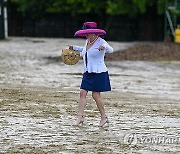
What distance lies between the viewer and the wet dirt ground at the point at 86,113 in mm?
8016

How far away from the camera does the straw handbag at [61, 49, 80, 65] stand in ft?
32.4

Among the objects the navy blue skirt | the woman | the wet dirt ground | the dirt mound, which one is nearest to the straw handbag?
the woman

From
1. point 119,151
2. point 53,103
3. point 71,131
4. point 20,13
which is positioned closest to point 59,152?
point 119,151

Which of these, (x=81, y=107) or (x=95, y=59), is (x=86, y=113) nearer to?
(x=81, y=107)

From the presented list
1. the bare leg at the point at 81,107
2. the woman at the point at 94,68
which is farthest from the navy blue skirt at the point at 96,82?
the bare leg at the point at 81,107

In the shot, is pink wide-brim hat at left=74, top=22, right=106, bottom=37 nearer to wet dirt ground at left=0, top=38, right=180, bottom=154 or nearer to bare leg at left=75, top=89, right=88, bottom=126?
bare leg at left=75, top=89, right=88, bottom=126

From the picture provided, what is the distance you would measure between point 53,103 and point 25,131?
10.1 ft

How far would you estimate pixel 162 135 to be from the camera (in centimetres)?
879

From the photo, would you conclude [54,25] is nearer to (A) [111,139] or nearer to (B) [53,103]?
(B) [53,103]

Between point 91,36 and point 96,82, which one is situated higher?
point 91,36

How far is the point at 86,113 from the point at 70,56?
1390mm

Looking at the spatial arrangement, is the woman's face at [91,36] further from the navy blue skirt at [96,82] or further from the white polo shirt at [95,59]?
the navy blue skirt at [96,82]

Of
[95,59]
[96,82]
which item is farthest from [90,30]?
[96,82]

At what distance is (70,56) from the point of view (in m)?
9.91
